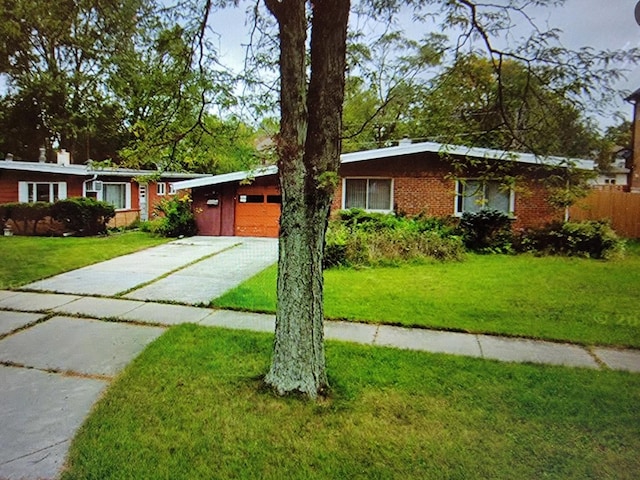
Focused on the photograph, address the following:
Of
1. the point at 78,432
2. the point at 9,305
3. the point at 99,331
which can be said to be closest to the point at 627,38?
the point at 78,432

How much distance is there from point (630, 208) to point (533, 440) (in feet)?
46.6

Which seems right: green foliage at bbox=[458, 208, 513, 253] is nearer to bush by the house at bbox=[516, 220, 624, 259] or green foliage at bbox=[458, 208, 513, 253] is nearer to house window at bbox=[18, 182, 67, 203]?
bush by the house at bbox=[516, 220, 624, 259]

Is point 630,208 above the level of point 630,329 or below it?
above

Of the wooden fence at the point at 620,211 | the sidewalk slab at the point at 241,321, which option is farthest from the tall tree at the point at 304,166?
the wooden fence at the point at 620,211

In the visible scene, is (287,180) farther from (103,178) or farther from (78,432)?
(103,178)

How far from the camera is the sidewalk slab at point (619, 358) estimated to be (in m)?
4.14

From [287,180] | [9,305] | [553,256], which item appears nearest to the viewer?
[287,180]

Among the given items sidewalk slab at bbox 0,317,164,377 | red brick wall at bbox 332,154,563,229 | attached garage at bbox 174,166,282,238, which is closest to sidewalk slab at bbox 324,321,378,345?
sidewalk slab at bbox 0,317,164,377

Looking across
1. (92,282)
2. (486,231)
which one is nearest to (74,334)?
(92,282)

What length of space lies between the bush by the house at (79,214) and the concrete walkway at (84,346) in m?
6.37

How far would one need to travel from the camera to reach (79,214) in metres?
13.7

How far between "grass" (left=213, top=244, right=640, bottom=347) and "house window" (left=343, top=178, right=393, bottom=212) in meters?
4.55

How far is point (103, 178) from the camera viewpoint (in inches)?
606

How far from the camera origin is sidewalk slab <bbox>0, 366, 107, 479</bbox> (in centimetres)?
257
